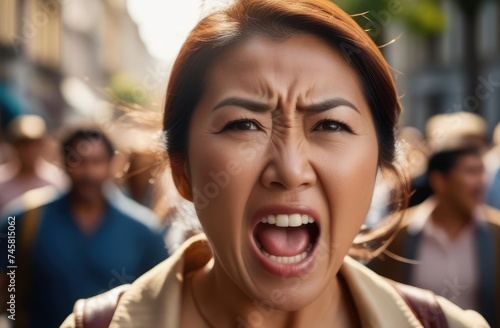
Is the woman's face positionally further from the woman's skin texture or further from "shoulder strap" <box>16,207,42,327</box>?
"shoulder strap" <box>16,207,42,327</box>

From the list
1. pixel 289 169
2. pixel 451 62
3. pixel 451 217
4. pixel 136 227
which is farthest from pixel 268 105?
pixel 451 62

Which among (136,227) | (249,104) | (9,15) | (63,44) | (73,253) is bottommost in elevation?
(63,44)

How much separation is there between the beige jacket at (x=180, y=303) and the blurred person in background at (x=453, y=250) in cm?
49

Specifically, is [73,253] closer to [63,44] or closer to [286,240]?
[286,240]

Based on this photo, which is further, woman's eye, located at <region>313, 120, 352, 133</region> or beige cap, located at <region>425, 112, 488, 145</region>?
A: beige cap, located at <region>425, 112, 488, 145</region>

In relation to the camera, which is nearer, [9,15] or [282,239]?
[282,239]

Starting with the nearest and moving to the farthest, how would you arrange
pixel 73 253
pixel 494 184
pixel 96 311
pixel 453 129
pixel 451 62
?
pixel 96 311
pixel 73 253
pixel 494 184
pixel 453 129
pixel 451 62

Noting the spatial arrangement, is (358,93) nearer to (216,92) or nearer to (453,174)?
(216,92)

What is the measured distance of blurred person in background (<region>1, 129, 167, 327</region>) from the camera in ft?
6.97

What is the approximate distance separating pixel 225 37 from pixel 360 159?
0.34 meters

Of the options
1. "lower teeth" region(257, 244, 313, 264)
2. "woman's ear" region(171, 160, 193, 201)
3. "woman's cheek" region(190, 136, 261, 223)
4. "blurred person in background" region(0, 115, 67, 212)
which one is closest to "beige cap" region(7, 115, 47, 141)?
"blurred person in background" region(0, 115, 67, 212)

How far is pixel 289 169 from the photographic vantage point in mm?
1272

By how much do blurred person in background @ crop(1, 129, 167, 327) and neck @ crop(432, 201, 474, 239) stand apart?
95 centimetres

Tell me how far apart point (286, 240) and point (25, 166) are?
186cm
